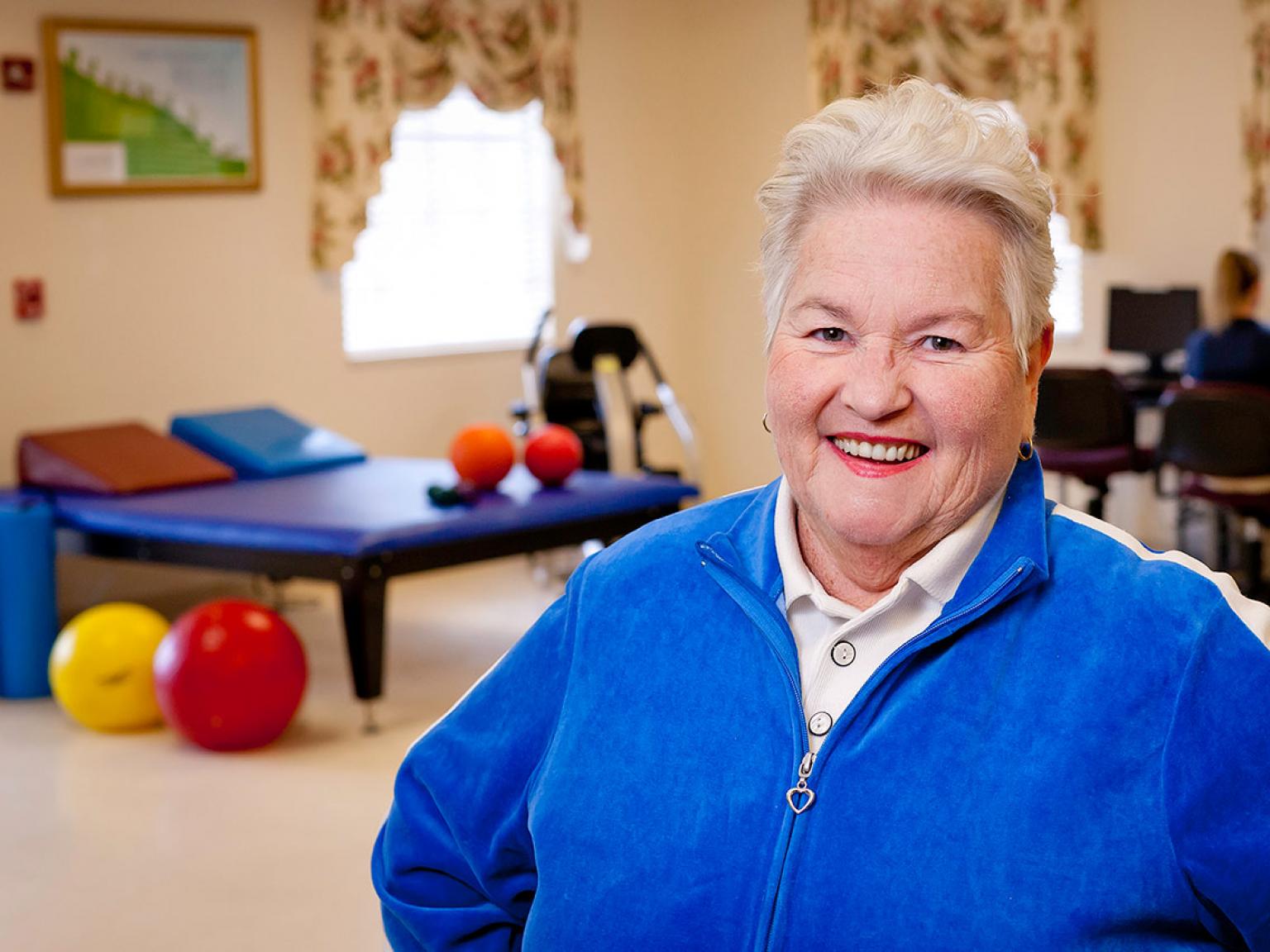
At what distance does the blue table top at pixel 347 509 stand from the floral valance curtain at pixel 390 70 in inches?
64.9

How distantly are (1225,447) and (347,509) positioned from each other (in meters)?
2.98

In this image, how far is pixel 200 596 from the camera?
21.7 ft

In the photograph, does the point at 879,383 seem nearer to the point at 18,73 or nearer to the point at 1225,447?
the point at 1225,447

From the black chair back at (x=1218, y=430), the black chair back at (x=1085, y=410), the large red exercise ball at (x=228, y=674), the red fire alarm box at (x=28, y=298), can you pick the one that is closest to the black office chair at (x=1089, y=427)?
the black chair back at (x=1085, y=410)

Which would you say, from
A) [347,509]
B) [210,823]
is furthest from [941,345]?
[347,509]

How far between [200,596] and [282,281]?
4.43 ft

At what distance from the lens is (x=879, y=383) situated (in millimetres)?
1359

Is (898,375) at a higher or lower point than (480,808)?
higher

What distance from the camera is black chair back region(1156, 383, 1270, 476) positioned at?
5.63 metres

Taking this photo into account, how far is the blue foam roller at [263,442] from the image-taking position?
19.3 ft

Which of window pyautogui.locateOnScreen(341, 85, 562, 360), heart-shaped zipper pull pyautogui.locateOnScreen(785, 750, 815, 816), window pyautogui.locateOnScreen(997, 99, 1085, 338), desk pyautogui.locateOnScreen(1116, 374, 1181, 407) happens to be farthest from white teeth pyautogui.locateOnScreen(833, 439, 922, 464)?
window pyautogui.locateOnScreen(997, 99, 1085, 338)

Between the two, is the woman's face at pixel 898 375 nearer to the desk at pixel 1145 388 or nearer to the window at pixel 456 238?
the desk at pixel 1145 388

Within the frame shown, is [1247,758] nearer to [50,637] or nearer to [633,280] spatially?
[50,637]

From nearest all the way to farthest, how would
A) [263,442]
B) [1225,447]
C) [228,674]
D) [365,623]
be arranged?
[228,674], [365,623], [1225,447], [263,442]
